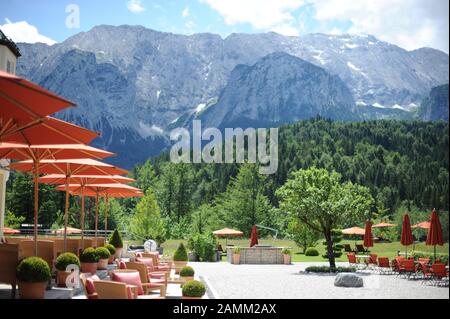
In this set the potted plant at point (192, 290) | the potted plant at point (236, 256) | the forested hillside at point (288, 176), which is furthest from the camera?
the forested hillside at point (288, 176)

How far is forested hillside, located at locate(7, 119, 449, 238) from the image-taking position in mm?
53312

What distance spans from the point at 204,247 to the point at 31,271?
21.5 metres

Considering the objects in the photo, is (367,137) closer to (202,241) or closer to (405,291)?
(202,241)

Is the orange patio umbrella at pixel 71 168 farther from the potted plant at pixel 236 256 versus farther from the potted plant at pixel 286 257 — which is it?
the potted plant at pixel 286 257

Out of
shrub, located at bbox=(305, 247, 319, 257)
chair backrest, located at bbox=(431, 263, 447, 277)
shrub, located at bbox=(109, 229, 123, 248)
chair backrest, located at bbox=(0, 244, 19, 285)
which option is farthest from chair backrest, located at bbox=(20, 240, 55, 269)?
shrub, located at bbox=(305, 247, 319, 257)

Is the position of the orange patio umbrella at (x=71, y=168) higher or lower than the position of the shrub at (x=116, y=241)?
higher

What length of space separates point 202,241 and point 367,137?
300ft

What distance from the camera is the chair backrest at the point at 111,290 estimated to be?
304 inches

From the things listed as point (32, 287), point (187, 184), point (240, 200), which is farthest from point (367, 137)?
point (32, 287)

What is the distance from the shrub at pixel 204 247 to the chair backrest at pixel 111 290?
22.2 metres

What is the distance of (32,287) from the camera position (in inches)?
336

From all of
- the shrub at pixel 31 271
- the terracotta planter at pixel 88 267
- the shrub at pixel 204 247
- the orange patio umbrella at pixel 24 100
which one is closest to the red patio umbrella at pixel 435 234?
the terracotta planter at pixel 88 267

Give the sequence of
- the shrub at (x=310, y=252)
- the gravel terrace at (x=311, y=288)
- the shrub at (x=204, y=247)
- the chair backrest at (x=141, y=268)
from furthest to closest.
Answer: the shrub at (x=310, y=252)
the shrub at (x=204, y=247)
the gravel terrace at (x=311, y=288)
the chair backrest at (x=141, y=268)

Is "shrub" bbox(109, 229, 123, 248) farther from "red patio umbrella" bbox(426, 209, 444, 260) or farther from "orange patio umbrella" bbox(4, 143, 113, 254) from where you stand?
"red patio umbrella" bbox(426, 209, 444, 260)
